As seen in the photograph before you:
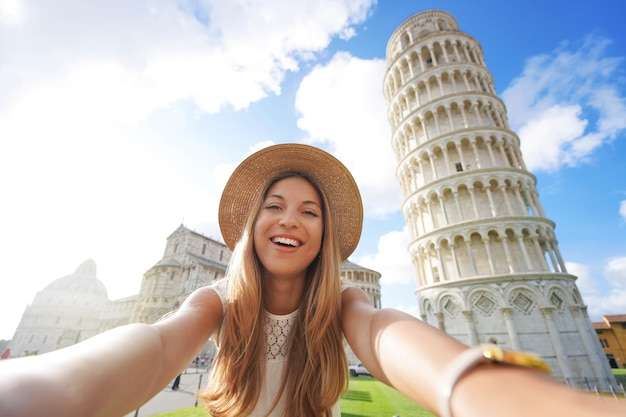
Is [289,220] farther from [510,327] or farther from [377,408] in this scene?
[510,327]

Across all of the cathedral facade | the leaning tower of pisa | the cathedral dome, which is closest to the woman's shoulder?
the leaning tower of pisa

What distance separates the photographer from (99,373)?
0.93 metres

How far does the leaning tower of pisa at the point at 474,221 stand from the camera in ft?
51.0

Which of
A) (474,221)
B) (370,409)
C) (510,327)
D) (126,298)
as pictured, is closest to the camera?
(370,409)

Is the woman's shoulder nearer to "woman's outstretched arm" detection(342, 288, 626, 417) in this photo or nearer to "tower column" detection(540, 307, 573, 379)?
"woman's outstretched arm" detection(342, 288, 626, 417)

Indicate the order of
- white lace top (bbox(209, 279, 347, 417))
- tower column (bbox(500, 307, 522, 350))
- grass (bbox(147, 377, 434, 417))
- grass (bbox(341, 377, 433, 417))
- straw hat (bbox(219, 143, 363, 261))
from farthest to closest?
tower column (bbox(500, 307, 522, 350))
grass (bbox(341, 377, 433, 417))
grass (bbox(147, 377, 434, 417))
straw hat (bbox(219, 143, 363, 261))
white lace top (bbox(209, 279, 347, 417))

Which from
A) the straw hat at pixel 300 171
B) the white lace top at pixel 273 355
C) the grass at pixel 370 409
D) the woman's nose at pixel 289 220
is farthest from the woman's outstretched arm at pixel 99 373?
the grass at pixel 370 409

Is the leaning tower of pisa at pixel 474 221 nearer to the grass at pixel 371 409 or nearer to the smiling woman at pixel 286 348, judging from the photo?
the grass at pixel 371 409

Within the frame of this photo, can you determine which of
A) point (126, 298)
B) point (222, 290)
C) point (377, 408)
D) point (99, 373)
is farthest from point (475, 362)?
point (126, 298)

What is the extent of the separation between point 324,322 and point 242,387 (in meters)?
0.68

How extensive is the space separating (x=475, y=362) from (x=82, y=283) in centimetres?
9149

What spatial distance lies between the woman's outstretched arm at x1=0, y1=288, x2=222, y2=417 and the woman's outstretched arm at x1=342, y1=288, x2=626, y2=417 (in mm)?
1042

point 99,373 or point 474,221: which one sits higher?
point 474,221

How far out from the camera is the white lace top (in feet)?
6.12
